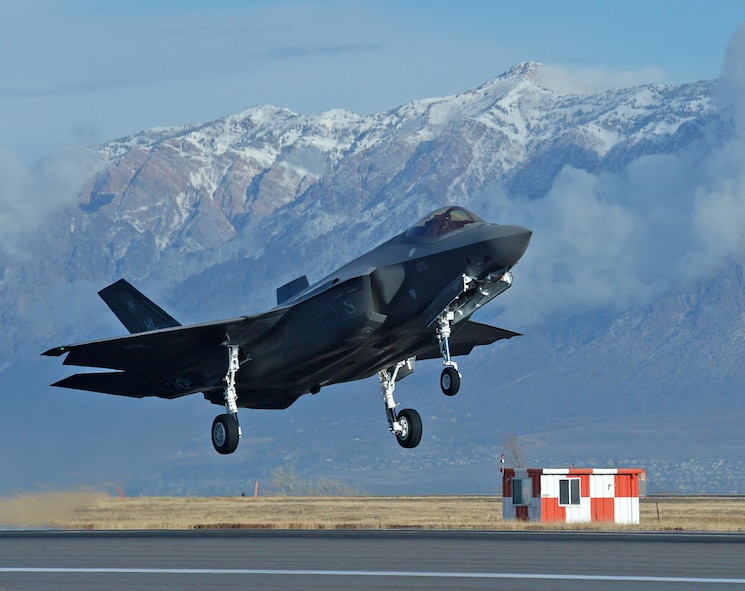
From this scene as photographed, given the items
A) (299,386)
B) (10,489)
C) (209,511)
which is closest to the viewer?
(299,386)

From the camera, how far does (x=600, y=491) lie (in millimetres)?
43625

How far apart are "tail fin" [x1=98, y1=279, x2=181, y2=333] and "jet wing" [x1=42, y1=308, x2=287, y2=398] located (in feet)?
9.28

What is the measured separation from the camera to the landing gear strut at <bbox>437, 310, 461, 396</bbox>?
3097 centimetres

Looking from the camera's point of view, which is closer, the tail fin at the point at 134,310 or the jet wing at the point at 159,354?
the jet wing at the point at 159,354

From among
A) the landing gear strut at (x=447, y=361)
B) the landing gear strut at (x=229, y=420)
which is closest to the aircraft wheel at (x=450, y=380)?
the landing gear strut at (x=447, y=361)

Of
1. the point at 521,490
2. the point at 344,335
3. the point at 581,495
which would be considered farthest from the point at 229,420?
the point at 581,495

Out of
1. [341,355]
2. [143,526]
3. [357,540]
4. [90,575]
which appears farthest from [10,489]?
[90,575]

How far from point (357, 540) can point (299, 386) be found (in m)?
7.69

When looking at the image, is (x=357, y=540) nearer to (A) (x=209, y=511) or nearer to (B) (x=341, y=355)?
(B) (x=341, y=355)

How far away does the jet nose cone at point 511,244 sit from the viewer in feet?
100

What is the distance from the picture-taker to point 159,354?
36.7 metres

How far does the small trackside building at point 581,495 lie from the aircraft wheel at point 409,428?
807cm

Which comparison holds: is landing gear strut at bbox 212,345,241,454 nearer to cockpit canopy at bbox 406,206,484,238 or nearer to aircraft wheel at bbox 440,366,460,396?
cockpit canopy at bbox 406,206,484,238

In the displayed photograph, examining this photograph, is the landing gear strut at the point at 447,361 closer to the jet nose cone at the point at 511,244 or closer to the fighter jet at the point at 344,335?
the fighter jet at the point at 344,335
